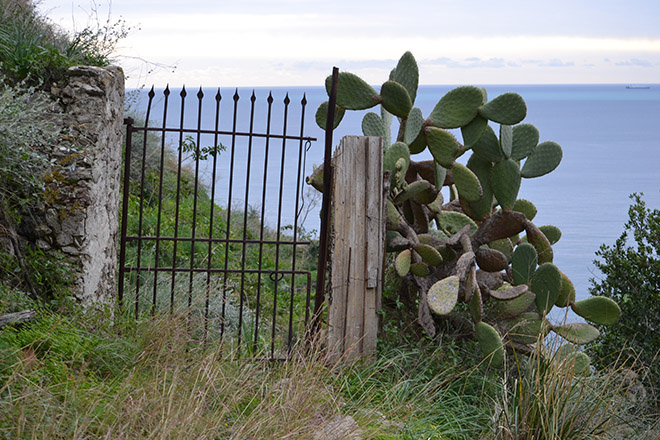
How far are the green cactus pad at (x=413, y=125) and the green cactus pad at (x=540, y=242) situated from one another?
3.81 ft

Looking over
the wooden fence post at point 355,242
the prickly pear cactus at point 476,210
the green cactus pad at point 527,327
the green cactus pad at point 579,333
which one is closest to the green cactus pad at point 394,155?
the prickly pear cactus at point 476,210

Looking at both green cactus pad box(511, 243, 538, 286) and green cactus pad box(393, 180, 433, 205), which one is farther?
green cactus pad box(393, 180, 433, 205)

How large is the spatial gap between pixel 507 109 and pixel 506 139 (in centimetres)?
34

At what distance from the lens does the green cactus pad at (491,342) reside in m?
4.75

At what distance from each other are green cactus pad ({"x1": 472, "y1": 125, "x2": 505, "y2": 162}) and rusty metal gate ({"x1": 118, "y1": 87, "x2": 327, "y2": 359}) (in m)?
1.49

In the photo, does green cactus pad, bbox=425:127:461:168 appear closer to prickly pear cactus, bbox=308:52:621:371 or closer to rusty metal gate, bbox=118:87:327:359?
prickly pear cactus, bbox=308:52:621:371

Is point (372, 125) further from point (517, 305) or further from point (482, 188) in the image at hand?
point (517, 305)

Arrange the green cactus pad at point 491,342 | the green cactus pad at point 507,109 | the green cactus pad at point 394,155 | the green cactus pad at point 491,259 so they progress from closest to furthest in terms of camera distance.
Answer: the green cactus pad at point 491,342, the green cactus pad at point 507,109, the green cactus pad at point 394,155, the green cactus pad at point 491,259

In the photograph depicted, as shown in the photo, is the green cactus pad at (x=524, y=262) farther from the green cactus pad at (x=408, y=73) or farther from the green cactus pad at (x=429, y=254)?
the green cactus pad at (x=408, y=73)

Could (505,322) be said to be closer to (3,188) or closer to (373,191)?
(373,191)

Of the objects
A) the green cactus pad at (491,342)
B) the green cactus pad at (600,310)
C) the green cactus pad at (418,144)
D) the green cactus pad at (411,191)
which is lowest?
the green cactus pad at (491,342)

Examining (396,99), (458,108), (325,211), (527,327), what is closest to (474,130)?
(458,108)

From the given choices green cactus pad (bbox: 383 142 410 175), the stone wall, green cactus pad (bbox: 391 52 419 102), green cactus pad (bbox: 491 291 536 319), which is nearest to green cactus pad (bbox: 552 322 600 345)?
green cactus pad (bbox: 491 291 536 319)

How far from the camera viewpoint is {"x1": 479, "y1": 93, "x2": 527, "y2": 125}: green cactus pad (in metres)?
5.30
